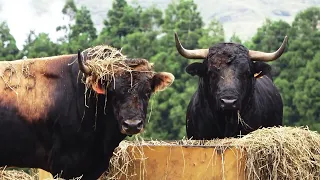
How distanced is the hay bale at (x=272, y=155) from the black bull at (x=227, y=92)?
1237mm

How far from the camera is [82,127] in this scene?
9.22 meters

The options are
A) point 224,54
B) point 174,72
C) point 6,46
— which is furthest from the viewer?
point 6,46

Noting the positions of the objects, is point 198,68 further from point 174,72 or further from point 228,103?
point 174,72

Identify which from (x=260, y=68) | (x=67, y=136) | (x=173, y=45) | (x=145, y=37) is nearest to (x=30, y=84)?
(x=67, y=136)

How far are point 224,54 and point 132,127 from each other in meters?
2.63

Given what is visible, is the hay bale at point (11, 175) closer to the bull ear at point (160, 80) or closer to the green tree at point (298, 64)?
the bull ear at point (160, 80)

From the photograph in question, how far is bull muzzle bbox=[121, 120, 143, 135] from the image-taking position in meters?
8.65

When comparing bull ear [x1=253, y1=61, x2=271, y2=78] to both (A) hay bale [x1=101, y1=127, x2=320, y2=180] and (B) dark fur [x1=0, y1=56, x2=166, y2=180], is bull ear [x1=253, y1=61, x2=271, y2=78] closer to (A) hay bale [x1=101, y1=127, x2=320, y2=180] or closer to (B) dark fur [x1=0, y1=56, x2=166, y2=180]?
(A) hay bale [x1=101, y1=127, x2=320, y2=180]

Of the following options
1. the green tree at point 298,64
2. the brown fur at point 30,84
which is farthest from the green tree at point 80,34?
the brown fur at point 30,84

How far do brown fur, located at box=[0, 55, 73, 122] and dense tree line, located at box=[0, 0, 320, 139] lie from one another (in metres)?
24.6

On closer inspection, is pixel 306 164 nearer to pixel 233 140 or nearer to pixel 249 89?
pixel 233 140

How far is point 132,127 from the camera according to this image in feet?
28.4

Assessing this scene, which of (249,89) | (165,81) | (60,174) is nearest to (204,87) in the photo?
(249,89)

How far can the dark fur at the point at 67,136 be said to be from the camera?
919 cm
